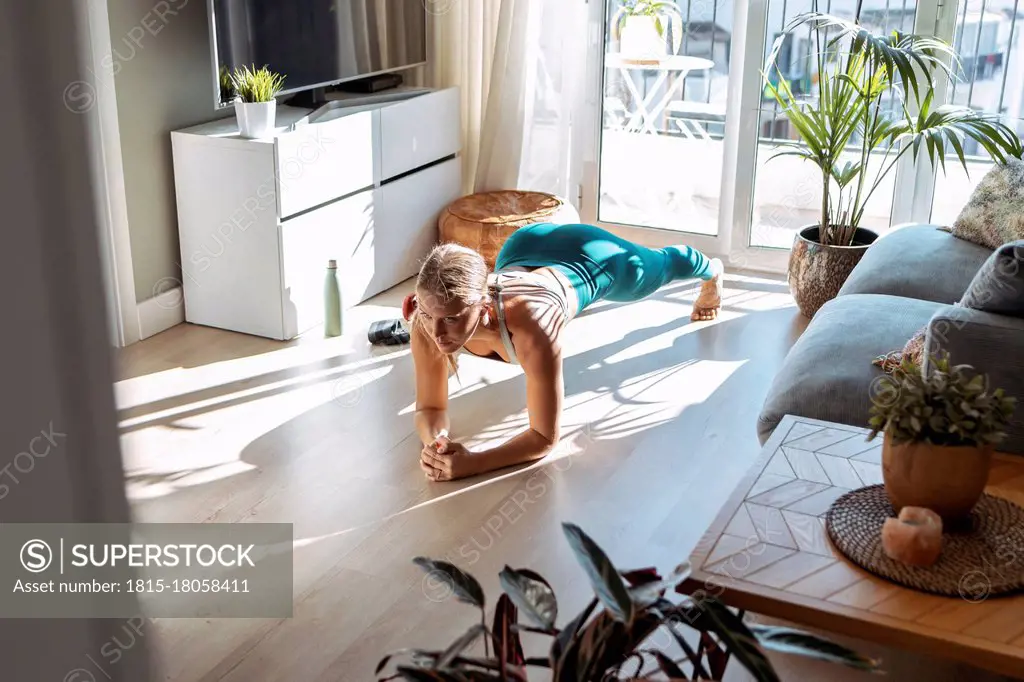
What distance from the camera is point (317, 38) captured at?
13.7 ft

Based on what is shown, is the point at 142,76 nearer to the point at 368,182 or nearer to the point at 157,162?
the point at 157,162

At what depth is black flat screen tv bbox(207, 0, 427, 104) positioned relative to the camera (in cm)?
378

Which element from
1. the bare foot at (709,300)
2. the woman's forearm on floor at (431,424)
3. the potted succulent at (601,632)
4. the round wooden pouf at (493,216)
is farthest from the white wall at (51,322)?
the round wooden pouf at (493,216)

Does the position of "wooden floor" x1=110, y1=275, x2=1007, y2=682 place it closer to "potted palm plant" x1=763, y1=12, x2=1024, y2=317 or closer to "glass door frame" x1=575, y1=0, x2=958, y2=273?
"potted palm plant" x1=763, y1=12, x2=1024, y2=317

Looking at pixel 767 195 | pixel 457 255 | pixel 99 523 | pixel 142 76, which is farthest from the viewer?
pixel 767 195

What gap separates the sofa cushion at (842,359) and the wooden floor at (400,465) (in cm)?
36

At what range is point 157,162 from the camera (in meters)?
3.86

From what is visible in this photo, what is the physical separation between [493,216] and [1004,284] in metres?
2.48

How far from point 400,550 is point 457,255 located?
0.76m

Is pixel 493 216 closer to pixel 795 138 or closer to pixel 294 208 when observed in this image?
pixel 294 208

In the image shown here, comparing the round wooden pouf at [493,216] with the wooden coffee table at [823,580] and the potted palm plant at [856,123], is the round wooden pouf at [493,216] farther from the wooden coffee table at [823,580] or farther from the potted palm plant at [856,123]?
the wooden coffee table at [823,580]

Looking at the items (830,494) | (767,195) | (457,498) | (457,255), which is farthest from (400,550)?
(767,195)

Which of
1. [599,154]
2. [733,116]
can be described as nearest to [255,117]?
A: [599,154]

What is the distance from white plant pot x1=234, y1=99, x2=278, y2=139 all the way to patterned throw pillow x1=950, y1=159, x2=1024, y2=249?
2451mm
